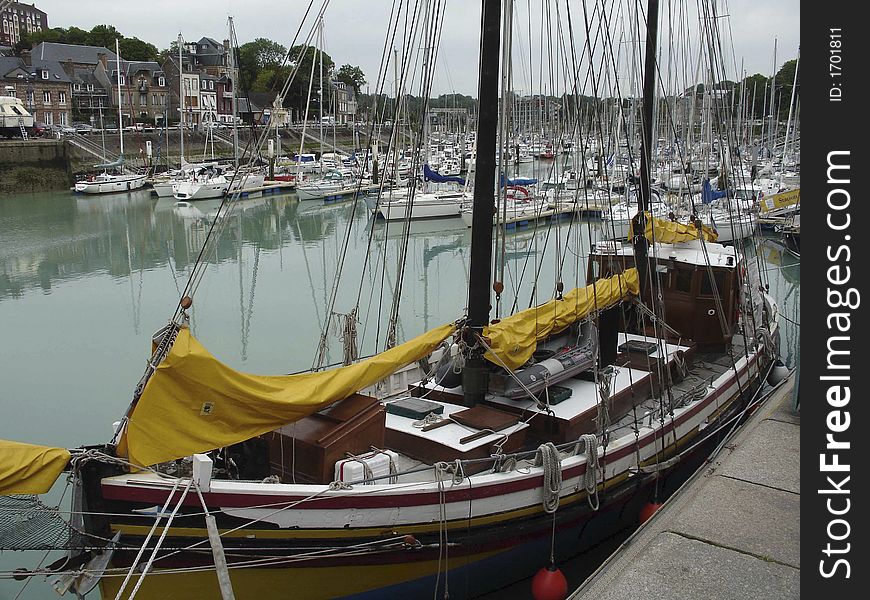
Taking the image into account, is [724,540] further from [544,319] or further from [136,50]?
[136,50]

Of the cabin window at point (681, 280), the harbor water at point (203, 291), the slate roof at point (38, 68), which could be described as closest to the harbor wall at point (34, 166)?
the harbor water at point (203, 291)

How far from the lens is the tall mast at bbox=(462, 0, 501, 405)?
9.93 metres

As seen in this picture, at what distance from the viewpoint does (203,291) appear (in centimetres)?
3077

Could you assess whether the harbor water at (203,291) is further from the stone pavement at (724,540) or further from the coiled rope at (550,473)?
the stone pavement at (724,540)

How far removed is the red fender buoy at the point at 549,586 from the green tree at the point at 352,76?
12381 centimetres

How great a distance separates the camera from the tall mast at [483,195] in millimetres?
9930

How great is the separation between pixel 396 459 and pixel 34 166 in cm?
Answer: 6465

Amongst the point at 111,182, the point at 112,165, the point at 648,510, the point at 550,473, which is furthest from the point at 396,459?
the point at 112,165

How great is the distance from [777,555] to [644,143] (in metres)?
7.25

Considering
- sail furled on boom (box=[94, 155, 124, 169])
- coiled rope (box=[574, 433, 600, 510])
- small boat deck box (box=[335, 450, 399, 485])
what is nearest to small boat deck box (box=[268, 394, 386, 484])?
small boat deck box (box=[335, 450, 399, 485])

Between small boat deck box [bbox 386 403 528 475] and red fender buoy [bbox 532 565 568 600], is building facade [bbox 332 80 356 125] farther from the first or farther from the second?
red fender buoy [bbox 532 565 568 600]

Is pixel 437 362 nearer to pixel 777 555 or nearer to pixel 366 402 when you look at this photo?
pixel 366 402

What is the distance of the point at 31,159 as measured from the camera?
6331 centimetres
